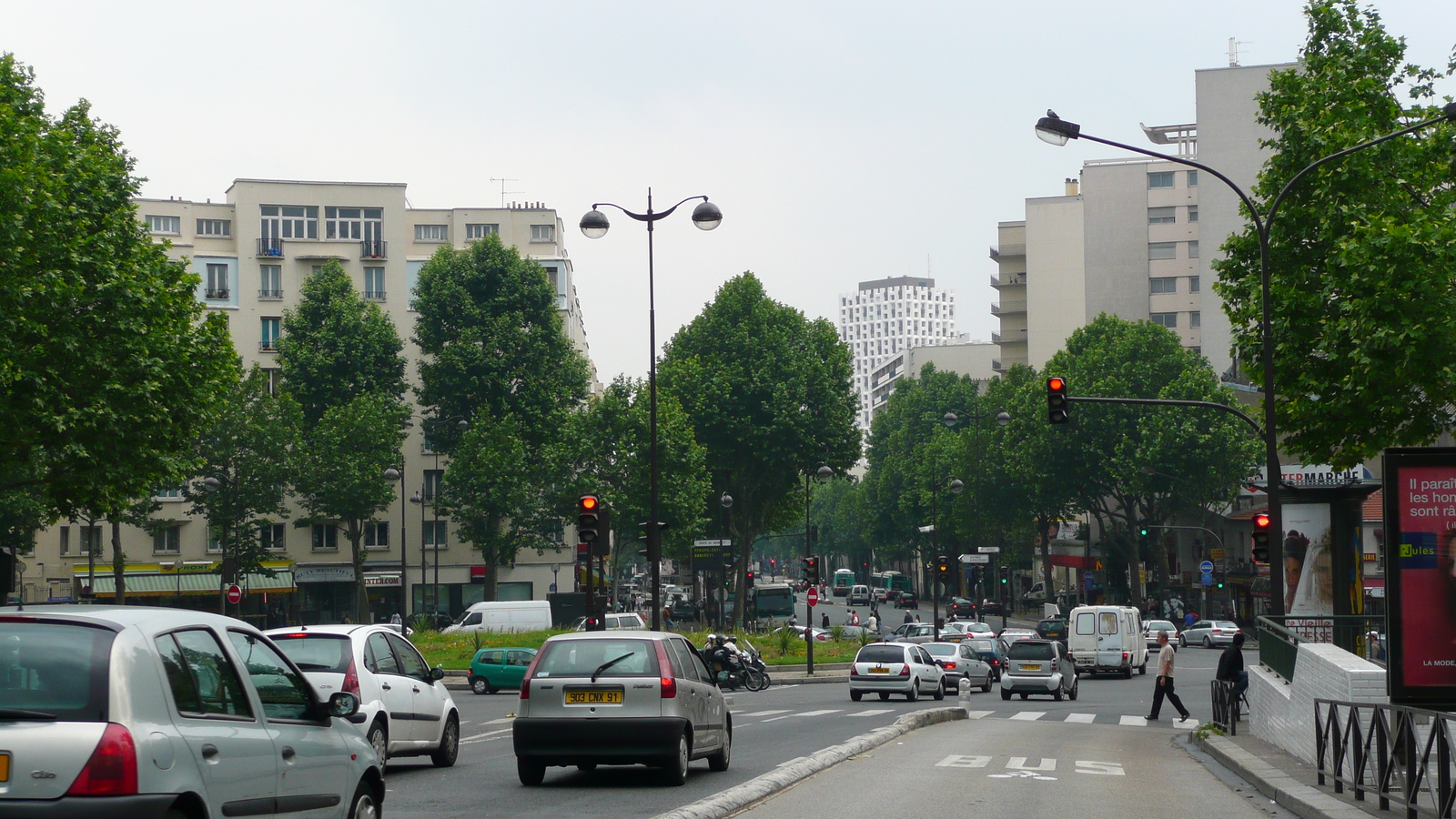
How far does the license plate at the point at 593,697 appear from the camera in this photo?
42.5 feet

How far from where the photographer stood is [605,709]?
12961 mm

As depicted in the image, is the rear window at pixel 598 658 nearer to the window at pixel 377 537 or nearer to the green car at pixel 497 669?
the green car at pixel 497 669

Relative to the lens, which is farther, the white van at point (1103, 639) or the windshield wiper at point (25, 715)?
the white van at point (1103, 639)

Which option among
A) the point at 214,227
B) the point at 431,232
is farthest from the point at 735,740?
the point at 431,232

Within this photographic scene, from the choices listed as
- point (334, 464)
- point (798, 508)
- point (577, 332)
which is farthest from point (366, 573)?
point (577, 332)

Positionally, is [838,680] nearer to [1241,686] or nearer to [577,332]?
[1241,686]

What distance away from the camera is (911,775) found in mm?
14383

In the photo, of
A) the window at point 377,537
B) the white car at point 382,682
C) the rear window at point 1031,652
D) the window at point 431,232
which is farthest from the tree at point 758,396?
the white car at point 382,682

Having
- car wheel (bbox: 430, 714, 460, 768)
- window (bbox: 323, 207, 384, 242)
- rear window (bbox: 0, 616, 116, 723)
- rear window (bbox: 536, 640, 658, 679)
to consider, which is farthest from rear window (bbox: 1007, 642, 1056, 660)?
window (bbox: 323, 207, 384, 242)

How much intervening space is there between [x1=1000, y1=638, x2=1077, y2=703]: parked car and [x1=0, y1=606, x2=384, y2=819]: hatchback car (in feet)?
102

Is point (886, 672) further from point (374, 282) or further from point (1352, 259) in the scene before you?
point (374, 282)

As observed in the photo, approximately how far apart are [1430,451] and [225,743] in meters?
8.98

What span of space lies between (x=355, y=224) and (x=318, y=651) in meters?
65.9

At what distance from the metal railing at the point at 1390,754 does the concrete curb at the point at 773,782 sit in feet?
15.2
